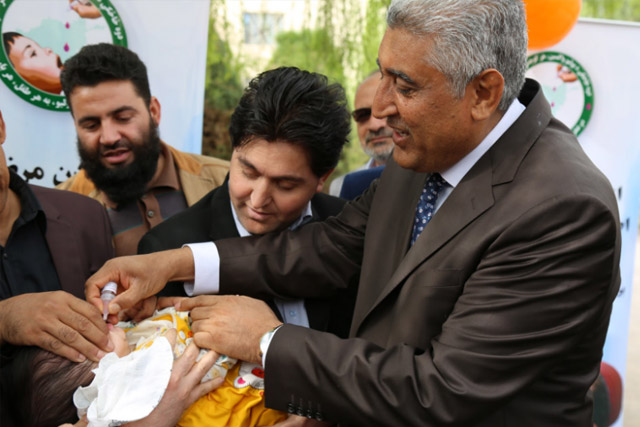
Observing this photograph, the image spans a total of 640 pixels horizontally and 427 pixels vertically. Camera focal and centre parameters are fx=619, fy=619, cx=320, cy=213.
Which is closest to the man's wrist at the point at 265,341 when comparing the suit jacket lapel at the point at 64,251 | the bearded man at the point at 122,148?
the suit jacket lapel at the point at 64,251

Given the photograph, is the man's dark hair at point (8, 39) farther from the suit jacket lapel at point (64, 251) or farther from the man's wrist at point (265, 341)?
the man's wrist at point (265, 341)

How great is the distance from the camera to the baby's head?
1.96 meters

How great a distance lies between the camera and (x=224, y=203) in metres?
2.49

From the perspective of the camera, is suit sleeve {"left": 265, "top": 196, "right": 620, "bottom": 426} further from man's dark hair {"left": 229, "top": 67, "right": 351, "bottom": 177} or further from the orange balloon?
the orange balloon

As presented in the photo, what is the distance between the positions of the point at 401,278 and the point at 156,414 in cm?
85

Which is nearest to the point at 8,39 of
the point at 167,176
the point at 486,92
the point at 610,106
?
the point at 167,176

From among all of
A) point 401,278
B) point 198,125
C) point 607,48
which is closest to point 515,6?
point 401,278

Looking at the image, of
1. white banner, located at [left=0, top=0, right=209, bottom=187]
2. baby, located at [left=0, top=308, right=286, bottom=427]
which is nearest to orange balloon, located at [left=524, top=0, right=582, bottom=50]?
white banner, located at [left=0, top=0, right=209, bottom=187]

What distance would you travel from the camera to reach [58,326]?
1974mm

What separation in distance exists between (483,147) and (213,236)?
44.0 inches

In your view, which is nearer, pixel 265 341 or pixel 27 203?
pixel 265 341

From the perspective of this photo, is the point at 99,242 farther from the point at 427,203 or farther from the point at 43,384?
the point at 427,203

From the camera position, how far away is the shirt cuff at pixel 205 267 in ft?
7.39

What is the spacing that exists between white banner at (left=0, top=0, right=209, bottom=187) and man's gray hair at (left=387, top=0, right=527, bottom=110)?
2075 millimetres
